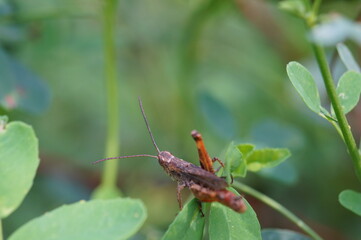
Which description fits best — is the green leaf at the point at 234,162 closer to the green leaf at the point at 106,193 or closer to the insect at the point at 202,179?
the insect at the point at 202,179

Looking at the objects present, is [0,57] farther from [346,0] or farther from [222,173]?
[346,0]

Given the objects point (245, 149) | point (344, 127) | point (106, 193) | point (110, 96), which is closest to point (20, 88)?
point (110, 96)

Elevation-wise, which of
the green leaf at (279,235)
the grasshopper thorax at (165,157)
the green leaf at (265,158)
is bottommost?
the green leaf at (279,235)

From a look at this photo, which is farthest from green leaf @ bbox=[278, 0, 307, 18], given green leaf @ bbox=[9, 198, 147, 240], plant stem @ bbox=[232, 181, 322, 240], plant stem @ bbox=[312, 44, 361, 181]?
green leaf @ bbox=[9, 198, 147, 240]

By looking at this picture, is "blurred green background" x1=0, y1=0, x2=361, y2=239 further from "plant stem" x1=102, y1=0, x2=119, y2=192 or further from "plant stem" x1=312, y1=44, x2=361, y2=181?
"plant stem" x1=312, y1=44, x2=361, y2=181

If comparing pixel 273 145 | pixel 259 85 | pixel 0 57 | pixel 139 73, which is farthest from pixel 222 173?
pixel 139 73

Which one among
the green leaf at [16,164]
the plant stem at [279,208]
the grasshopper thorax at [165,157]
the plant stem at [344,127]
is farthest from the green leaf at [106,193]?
the plant stem at [344,127]

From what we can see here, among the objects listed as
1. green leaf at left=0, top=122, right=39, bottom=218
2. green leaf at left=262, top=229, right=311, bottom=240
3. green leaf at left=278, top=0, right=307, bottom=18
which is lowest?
green leaf at left=262, top=229, right=311, bottom=240
